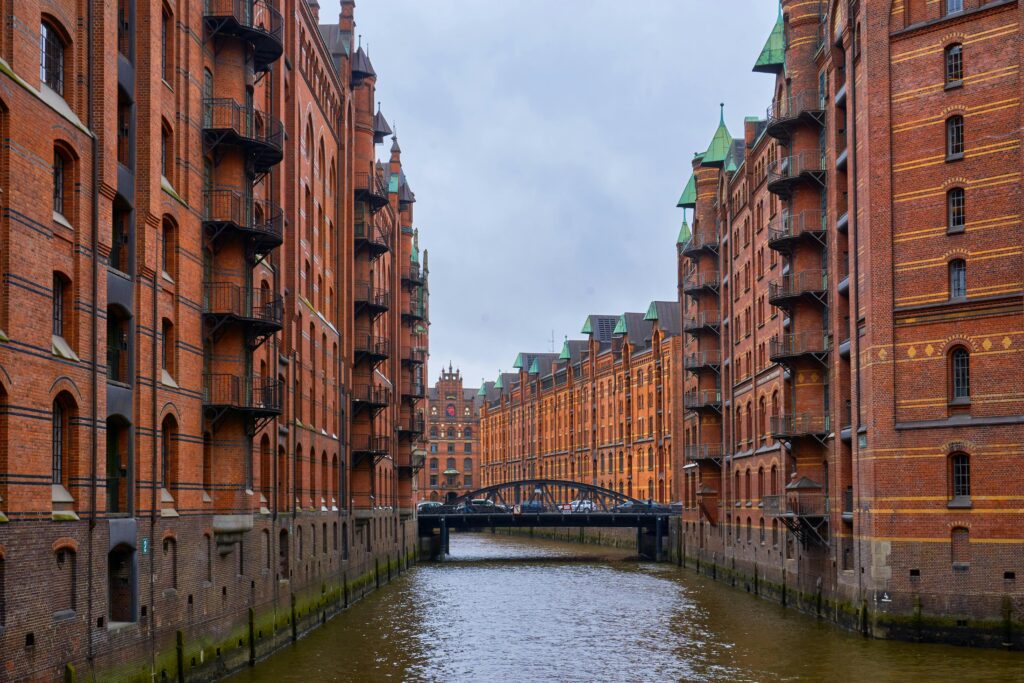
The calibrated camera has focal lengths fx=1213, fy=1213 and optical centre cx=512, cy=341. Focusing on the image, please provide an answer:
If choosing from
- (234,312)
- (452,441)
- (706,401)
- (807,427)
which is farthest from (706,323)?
(452,441)

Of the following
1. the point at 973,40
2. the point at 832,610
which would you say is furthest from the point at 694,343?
the point at 973,40

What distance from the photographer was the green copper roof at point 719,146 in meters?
65.3

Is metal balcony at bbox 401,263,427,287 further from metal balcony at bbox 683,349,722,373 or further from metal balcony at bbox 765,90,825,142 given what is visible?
metal balcony at bbox 765,90,825,142

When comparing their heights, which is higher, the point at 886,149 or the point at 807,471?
the point at 886,149

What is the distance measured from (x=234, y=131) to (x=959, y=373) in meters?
20.1

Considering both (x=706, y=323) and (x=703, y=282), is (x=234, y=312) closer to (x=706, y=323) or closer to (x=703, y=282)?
(x=706, y=323)

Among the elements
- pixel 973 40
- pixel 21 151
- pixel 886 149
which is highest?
pixel 973 40

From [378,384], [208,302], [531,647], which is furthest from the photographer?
[378,384]

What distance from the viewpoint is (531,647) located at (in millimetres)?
35531

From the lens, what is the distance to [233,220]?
28.6 m

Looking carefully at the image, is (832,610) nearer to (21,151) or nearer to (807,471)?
(807,471)

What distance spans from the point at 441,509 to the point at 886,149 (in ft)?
197

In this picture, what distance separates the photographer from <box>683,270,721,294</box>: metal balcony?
65.1 metres

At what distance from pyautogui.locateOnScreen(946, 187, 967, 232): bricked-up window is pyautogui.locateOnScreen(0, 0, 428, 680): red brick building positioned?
18130 millimetres
